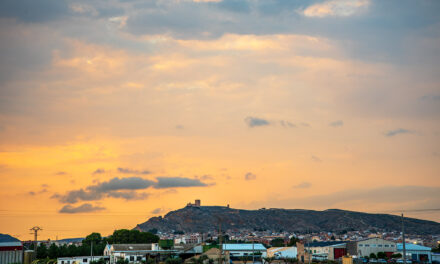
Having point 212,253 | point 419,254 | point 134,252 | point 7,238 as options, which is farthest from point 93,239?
point 419,254

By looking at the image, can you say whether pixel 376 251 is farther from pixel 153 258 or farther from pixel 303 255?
pixel 153 258

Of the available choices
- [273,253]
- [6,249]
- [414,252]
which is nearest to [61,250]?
[6,249]

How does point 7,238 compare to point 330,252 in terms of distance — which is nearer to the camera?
point 7,238

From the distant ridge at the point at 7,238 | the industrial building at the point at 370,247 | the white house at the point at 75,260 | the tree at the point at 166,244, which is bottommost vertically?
the white house at the point at 75,260

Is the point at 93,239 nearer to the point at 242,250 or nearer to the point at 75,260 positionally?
the point at 75,260

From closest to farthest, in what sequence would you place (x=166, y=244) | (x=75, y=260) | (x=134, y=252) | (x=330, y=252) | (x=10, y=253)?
(x=75, y=260)
(x=134, y=252)
(x=10, y=253)
(x=166, y=244)
(x=330, y=252)

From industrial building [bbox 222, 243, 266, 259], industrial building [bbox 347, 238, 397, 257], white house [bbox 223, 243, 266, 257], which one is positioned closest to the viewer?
industrial building [bbox 222, 243, 266, 259]

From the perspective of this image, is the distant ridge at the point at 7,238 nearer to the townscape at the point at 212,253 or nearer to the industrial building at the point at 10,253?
the townscape at the point at 212,253

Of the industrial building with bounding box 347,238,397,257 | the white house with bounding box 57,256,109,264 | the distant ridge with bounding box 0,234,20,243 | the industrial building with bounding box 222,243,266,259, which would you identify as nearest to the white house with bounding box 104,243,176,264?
the white house with bounding box 57,256,109,264

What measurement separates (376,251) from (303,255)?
19582 millimetres

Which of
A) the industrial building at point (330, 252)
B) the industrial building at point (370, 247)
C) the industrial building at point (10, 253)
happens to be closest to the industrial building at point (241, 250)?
the industrial building at point (330, 252)

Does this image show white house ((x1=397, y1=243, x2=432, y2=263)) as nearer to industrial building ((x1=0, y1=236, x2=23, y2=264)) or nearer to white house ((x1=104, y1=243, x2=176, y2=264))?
white house ((x1=104, y1=243, x2=176, y2=264))

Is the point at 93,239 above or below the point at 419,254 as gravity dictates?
above

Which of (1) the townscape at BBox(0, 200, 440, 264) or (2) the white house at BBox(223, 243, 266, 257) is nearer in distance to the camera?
(1) the townscape at BBox(0, 200, 440, 264)
